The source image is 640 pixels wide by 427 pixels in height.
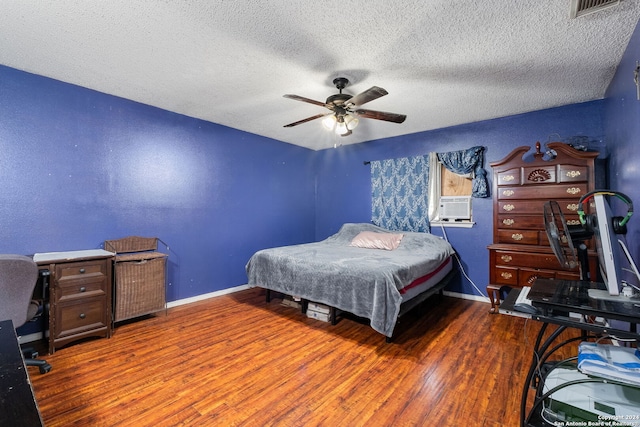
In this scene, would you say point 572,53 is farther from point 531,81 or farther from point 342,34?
point 342,34

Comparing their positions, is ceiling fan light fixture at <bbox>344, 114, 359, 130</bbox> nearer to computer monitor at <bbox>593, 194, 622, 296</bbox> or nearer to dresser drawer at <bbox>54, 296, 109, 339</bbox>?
computer monitor at <bbox>593, 194, 622, 296</bbox>

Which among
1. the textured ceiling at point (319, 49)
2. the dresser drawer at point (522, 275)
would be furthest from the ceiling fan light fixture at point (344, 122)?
the dresser drawer at point (522, 275)

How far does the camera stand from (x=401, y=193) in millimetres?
4473

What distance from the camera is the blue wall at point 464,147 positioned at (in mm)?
3234

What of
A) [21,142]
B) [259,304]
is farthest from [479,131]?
[21,142]

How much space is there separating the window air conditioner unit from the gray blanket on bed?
17.0 inches

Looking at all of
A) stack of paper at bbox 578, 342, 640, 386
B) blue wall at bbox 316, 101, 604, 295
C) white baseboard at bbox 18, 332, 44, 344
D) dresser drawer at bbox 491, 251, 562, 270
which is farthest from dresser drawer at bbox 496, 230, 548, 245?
white baseboard at bbox 18, 332, 44, 344

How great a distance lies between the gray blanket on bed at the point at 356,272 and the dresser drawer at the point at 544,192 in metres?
0.99

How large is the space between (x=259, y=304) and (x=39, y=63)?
3.19 metres

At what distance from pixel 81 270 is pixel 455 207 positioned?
438 cm

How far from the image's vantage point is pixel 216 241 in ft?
13.1

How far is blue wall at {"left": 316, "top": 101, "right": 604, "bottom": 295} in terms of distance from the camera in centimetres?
323

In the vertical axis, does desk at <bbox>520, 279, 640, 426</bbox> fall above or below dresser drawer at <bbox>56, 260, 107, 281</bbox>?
above

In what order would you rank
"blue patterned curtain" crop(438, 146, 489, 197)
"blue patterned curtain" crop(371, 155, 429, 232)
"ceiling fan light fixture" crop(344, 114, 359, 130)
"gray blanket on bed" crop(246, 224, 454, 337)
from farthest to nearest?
"blue patterned curtain" crop(371, 155, 429, 232)
"blue patterned curtain" crop(438, 146, 489, 197)
"ceiling fan light fixture" crop(344, 114, 359, 130)
"gray blanket on bed" crop(246, 224, 454, 337)
